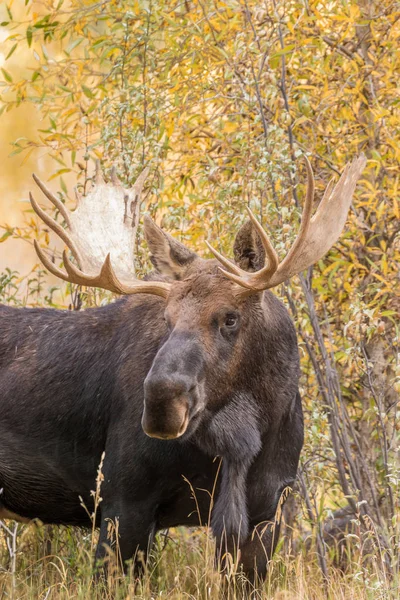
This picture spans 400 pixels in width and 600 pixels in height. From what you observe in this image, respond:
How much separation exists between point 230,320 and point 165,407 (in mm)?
600

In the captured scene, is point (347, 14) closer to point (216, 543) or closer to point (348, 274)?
point (348, 274)

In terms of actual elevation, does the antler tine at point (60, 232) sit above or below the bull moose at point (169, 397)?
above

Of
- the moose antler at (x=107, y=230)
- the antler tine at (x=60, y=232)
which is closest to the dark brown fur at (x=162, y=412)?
the moose antler at (x=107, y=230)

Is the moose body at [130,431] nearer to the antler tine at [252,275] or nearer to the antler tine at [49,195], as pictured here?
the antler tine at [252,275]

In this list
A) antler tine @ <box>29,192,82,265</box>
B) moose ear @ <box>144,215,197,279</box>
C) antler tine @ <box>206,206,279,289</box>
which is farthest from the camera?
moose ear @ <box>144,215,197,279</box>

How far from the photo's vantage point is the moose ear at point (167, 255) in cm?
469

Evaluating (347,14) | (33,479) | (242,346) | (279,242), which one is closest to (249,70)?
(347,14)

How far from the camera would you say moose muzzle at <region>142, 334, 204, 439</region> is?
3951mm

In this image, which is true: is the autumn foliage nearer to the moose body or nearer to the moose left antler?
the moose left antler

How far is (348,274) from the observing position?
5945 mm

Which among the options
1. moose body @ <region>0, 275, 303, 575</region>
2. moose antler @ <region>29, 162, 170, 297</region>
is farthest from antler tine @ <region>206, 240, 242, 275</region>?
moose antler @ <region>29, 162, 170, 297</region>

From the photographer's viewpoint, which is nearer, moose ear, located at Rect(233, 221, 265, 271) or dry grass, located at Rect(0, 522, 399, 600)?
dry grass, located at Rect(0, 522, 399, 600)

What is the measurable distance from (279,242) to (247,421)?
1.31 m

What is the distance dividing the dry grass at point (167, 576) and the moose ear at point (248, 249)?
1172 mm
